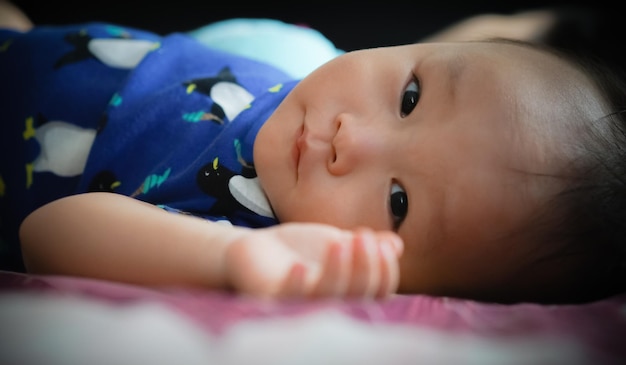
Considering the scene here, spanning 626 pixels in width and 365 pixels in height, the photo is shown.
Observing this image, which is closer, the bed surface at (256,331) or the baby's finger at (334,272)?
the bed surface at (256,331)

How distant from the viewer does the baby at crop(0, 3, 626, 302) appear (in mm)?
613

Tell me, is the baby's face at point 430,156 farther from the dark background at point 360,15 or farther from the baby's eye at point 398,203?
the dark background at point 360,15

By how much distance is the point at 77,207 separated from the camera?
0.71 m

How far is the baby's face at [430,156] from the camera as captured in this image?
0.73 metres

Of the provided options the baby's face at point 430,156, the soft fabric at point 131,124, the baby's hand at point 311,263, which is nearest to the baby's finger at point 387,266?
the baby's hand at point 311,263

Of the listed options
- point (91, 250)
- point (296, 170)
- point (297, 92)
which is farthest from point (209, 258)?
point (297, 92)

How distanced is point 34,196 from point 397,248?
68 centimetres

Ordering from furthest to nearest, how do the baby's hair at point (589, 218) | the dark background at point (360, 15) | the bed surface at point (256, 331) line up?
the dark background at point (360, 15)
the baby's hair at point (589, 218)
the bed surface at point (256, 331)

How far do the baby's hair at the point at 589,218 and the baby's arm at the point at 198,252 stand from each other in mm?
232

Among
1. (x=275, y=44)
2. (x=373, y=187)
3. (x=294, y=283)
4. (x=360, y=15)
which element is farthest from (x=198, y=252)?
(x=360, y=15)

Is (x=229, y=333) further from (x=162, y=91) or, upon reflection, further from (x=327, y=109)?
(x=162, y=91)

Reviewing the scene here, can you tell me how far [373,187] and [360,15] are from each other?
3.81 feet

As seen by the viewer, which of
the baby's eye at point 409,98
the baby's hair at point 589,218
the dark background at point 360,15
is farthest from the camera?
the dark background at point 360,15

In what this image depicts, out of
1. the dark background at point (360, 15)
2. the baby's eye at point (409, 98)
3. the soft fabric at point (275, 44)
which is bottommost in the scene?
the baby's eye at point (409, 98)
